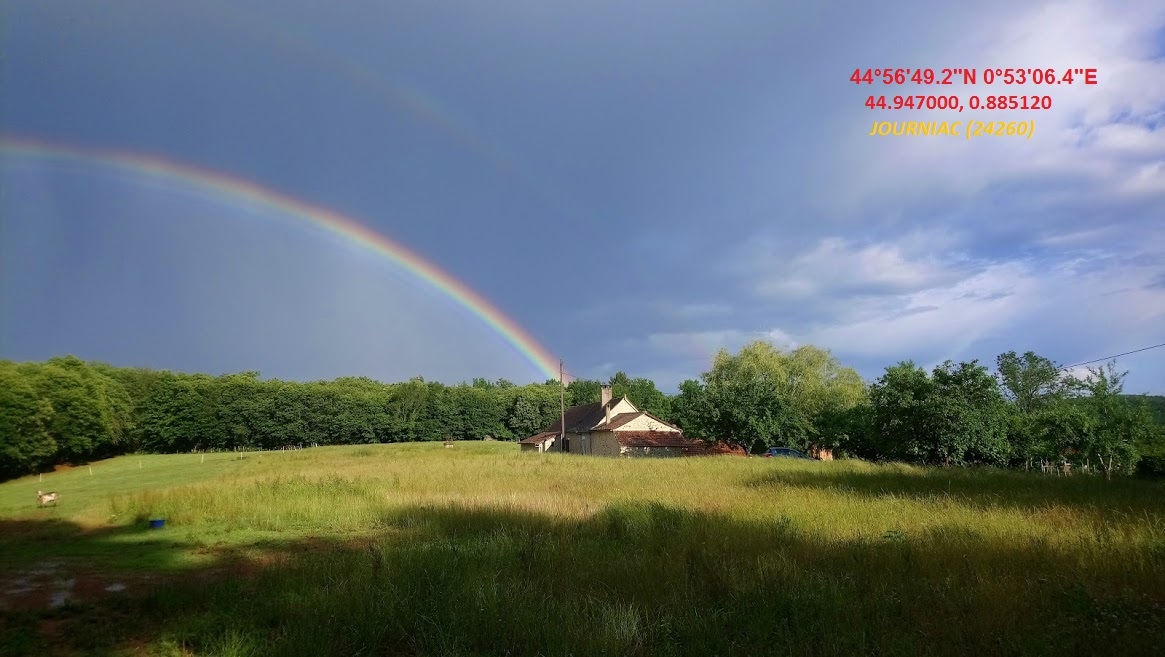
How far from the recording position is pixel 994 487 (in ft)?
52.3

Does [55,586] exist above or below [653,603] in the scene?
Result: below

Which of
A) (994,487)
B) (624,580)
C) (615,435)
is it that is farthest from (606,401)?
(624,580)

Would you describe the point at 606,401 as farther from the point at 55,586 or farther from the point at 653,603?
the point at 653,603

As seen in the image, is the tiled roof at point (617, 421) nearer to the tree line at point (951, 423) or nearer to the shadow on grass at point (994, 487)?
the tree line at point (951, 423)

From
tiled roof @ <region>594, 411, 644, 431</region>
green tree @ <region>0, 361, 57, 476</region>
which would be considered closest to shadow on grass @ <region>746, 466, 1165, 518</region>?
tiled roof @ <region>594, 411, 644, 431</region>

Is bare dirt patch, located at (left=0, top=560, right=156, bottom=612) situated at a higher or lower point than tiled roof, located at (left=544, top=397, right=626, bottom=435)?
lower

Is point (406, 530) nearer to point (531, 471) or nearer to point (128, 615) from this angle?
point (128, 615)

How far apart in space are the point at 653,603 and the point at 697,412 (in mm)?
48709

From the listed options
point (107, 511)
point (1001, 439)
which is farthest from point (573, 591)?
point (1001, 439)

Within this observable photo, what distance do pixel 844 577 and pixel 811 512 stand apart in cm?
538

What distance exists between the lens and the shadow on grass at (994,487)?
39.1ft

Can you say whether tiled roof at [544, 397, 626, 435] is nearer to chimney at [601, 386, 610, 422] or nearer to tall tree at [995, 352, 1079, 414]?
chimney at [601, 386, 610, 422]

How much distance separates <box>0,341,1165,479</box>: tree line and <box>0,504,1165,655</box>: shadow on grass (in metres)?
20.4

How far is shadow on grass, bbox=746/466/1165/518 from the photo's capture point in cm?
1193
